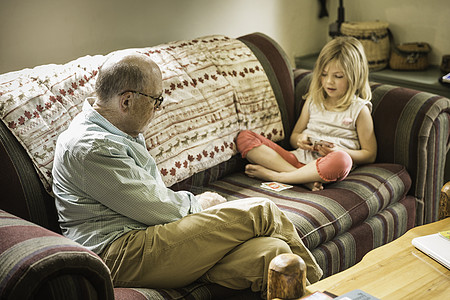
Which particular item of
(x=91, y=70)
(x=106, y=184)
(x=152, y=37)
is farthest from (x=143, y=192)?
(x=152, y=37)

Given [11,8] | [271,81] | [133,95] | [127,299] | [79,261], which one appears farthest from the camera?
[271,81]

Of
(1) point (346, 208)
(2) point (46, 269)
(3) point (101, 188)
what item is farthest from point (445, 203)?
(2) point (46, 269)

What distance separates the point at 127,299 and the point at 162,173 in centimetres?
74

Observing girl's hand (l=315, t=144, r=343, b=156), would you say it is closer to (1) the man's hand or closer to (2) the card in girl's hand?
(2) the card in girl's hand

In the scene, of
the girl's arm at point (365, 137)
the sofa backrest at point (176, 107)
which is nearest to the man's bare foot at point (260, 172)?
the sofa backrest at point (176, 107)

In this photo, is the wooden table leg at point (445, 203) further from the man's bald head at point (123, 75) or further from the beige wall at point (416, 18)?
the beige wall at point (416, 18)

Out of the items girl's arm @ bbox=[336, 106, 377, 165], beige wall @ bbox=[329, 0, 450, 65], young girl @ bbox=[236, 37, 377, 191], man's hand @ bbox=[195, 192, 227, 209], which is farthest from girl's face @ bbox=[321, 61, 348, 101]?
beige wall @ bbox=[329, 0, 450, 65]

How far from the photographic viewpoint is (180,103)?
7.84 ft

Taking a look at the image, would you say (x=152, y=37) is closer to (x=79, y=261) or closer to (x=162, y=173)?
(x=162, y=173)

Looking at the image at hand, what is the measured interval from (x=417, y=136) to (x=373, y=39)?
125 cm

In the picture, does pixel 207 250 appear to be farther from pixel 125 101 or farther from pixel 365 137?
pixel 365 137

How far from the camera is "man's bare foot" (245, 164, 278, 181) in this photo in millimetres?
2520

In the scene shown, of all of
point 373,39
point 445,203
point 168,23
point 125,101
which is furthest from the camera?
point 373,39

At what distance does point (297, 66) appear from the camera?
12.8 feet
